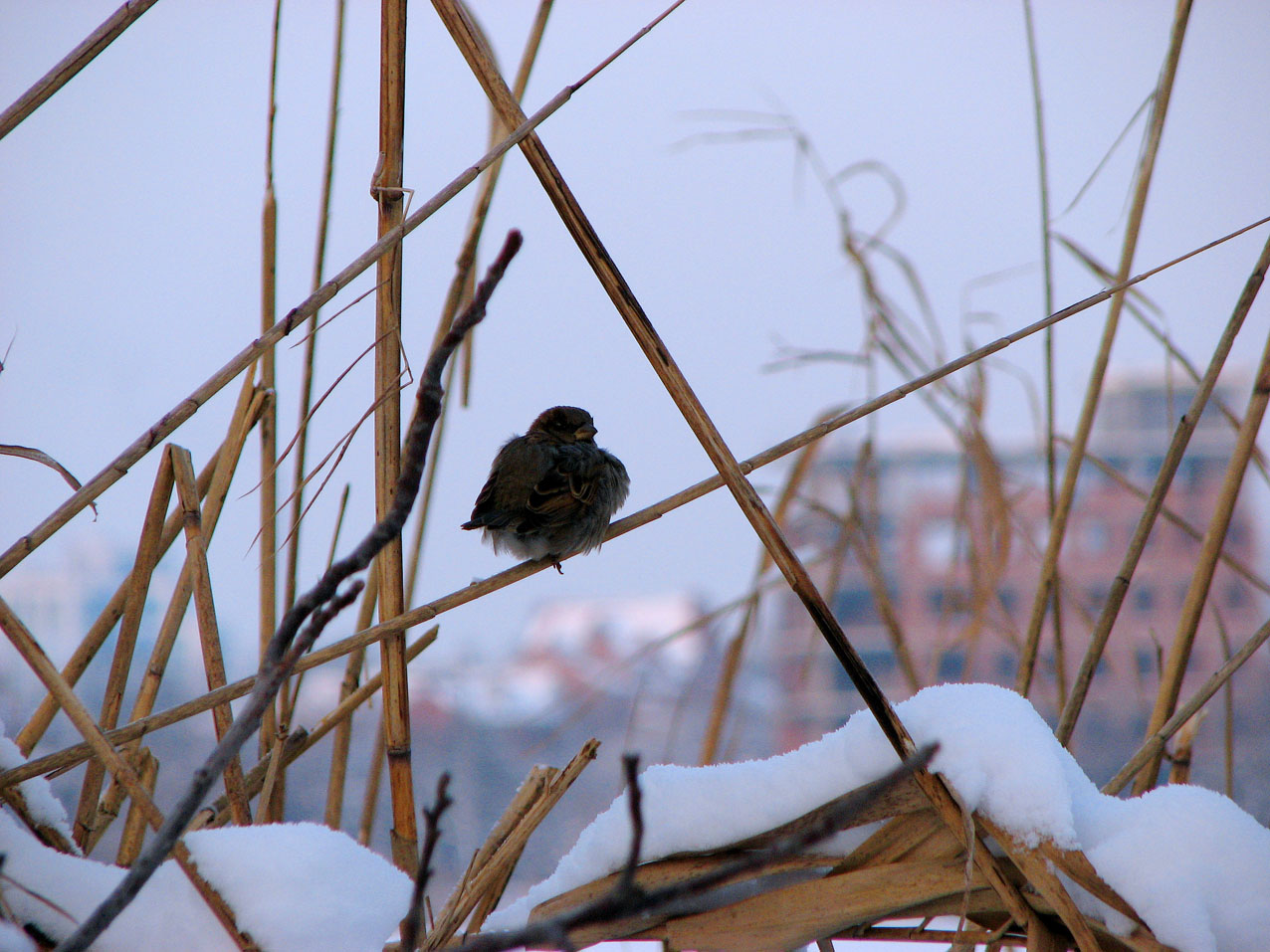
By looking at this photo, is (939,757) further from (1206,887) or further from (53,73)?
(53,73)

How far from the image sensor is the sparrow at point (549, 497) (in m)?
2.04

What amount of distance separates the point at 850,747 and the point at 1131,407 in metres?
9.69

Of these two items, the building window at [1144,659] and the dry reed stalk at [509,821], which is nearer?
the dry reed stalk at [509,821]

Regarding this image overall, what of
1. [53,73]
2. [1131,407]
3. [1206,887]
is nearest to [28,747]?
[53,73]

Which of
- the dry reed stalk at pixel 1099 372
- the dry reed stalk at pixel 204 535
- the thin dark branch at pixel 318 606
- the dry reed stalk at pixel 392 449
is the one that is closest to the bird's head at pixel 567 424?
the dry reed stalk at pixel 204 535

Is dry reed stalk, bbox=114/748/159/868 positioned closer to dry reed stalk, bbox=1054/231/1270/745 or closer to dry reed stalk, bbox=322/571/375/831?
dry reed stalk, bbox=322/571/375/831

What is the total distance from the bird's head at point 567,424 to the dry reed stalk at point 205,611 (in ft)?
4.24

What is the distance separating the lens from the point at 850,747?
0.94m

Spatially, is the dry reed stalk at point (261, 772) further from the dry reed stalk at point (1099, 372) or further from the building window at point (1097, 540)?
the building window at point (1097, 540)

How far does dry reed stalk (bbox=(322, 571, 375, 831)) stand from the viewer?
148 centimetres

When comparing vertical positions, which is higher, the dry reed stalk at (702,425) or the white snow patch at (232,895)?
the dry reed stalk at (702,425)

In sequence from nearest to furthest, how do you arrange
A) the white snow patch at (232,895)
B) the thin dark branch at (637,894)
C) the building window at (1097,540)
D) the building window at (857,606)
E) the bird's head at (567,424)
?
the thin dark branch at (637,894) → the white snow patch at (232,895) → the bird's head at (567,424) → the building window at (1097,540) → the building window at (857,606)

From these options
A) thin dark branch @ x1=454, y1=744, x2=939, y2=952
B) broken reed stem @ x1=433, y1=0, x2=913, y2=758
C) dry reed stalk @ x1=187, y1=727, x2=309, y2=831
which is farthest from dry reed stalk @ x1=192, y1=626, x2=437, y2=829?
thin dark branch @ x1=454, y1=744, x2=939, y2=952

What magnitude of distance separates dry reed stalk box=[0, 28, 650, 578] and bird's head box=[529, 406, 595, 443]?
1543 millimetres
